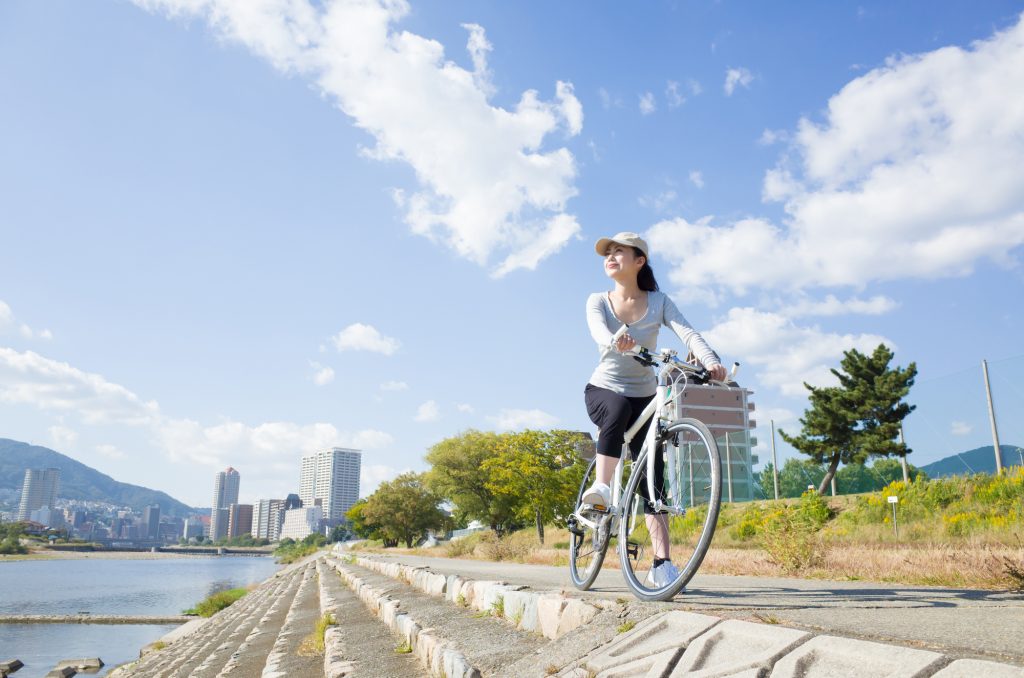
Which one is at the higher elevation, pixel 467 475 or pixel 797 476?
pixel 467 475

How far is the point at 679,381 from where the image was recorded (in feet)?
12.4

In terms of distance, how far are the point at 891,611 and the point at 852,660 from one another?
123cm

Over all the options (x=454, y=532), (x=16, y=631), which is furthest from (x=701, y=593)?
(x=454, y=532)

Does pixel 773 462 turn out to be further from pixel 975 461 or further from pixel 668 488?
pixel 668 488

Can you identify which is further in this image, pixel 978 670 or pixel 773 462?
pixel 773 462

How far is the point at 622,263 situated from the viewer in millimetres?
4227

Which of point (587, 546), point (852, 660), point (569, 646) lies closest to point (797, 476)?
point (587, 546)

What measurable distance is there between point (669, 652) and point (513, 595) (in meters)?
2.02

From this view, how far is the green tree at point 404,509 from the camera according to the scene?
223 ft

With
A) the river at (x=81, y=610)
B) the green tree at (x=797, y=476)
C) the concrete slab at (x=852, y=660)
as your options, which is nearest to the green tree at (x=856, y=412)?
the green tree at (x=797, y=476)

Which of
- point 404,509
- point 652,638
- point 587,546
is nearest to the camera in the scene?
point 652,638

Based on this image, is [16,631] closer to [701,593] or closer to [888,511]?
[888,511]

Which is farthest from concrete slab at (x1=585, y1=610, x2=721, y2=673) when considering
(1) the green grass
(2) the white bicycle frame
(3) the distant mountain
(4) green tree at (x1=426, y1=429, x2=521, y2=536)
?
(4) green tree at (x1=426, y1=429, x2=521, y2=536)

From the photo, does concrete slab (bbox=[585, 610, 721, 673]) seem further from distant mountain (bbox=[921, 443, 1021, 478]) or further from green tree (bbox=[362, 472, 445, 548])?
green tree (bbox=[362, 472, 445, 548])
